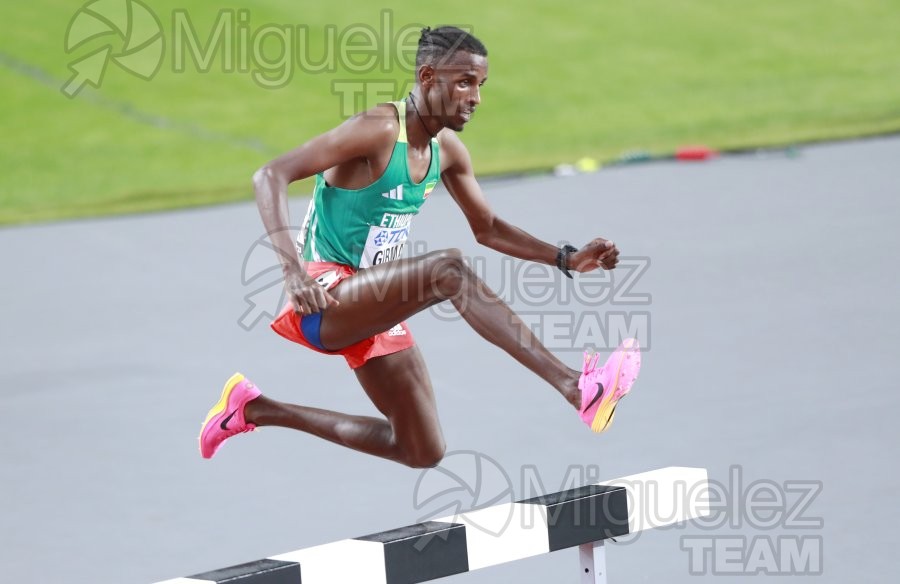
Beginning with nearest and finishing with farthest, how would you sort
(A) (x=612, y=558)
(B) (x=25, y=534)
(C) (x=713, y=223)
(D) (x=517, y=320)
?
(D) (x=517, y=320)
(A) (x=612, y=558)
(B) (x=25, y=534)
(C) (x=713, y=223)

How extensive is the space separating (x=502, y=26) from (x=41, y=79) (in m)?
5.68

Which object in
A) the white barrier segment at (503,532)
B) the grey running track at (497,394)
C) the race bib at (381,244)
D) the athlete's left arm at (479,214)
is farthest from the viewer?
the grey running track at (497,394)

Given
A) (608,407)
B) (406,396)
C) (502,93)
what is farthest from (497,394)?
(502,93)

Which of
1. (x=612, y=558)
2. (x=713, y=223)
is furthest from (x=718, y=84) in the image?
(x=612, y=558)

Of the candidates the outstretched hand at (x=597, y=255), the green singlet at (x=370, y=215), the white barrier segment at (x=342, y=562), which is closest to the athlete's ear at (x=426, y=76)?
the green singlet at (x=370, y=215)

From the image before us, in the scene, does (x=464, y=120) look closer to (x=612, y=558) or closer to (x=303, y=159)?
A: (x=303, y=159)

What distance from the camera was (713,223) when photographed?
1029cm

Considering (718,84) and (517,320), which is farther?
(718,84)

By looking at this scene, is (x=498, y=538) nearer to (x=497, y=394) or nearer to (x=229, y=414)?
(x=229, y=414)

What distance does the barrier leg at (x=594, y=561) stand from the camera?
13.8ft

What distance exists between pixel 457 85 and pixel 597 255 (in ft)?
2.30

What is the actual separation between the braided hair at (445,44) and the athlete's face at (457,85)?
18mm

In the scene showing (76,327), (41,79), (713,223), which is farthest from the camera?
(41,79)

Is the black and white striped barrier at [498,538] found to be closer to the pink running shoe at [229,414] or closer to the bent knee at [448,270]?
the bent knee at [448,270]
